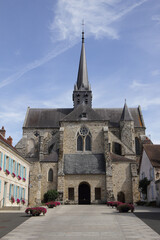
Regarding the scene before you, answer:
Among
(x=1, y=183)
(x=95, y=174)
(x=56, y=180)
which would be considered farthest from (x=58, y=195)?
(x=1, y=183)

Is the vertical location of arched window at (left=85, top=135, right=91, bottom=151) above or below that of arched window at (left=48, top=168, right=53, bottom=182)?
above

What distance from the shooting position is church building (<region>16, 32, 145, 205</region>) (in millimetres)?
A: 33562

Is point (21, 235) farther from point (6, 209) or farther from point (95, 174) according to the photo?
point (95, 174)

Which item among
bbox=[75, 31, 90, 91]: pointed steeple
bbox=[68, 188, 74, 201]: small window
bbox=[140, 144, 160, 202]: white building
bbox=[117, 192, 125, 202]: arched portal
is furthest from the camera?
bbox=[75, 31, 90, 91]: pointed steeple

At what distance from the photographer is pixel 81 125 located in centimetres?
3788

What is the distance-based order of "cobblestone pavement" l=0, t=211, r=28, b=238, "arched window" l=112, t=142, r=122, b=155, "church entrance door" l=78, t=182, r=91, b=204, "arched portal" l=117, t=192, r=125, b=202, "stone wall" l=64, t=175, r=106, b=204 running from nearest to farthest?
"cobblestone pavement" l=0, t=211, r=28, b=238 → "stone wall" l=64, t=175, r=106, b=204 → "arched portal" l=117, t=192, r=125, b=202 → "church entrance door" l=78, t=182, r=91, b=204 → "arched window" l=112, t=142, r=122, b=155

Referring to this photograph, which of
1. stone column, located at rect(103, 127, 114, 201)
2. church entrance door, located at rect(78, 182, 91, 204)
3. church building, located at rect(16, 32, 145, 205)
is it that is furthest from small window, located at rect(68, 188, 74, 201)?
stone column, located at rect(103, 127, 114, 201)

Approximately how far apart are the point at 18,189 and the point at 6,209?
5307mm

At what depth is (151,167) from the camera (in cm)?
2630

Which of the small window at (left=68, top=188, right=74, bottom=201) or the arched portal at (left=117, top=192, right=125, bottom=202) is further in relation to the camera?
the arched portal at (left=117, top=192, right=125, bottom=202)

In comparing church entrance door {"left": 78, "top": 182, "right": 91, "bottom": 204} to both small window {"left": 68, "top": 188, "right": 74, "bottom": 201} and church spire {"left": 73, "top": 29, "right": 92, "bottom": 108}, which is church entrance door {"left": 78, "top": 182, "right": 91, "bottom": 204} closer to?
small window {"left": 68, "top": 188, "right": 74, "bottom": 201}

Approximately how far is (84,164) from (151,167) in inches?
426

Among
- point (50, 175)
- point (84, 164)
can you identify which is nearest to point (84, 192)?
point (84, 164)

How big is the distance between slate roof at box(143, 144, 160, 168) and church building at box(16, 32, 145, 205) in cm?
612
